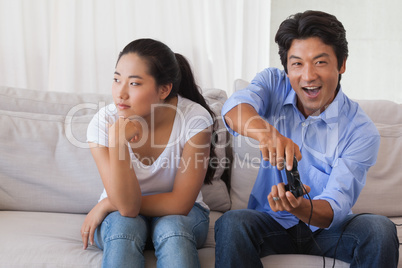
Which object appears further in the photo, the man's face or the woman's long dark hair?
the woman's long dark hair

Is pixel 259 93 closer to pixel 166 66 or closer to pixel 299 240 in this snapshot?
pixel 166 66

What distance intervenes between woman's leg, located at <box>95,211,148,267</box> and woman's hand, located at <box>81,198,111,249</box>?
2cm

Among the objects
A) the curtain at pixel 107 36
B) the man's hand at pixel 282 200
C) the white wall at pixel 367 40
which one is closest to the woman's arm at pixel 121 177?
the man's hand at pixel 282 200

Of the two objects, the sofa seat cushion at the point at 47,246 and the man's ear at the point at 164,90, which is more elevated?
the man's ear at the point at 164,90

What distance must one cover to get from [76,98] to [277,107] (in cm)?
86

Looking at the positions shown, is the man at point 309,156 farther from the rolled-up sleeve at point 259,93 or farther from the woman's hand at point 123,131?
the woman's hand at point 123,131

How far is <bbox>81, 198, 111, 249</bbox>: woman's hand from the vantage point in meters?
1.45

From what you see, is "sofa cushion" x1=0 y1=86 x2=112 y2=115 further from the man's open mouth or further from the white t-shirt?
the man's open mouth

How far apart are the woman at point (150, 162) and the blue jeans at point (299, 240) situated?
122mm

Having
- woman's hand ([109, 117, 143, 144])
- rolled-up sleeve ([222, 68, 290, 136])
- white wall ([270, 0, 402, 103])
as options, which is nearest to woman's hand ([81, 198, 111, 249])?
woman's hand ([109, 117, 143, 144])

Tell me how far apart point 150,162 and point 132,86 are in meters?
0.28

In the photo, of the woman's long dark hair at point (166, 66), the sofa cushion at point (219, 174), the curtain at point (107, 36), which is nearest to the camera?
the woman's long dark hair at point (166, 66)

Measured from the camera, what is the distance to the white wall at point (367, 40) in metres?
2.92

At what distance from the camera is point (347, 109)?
4.99ft
